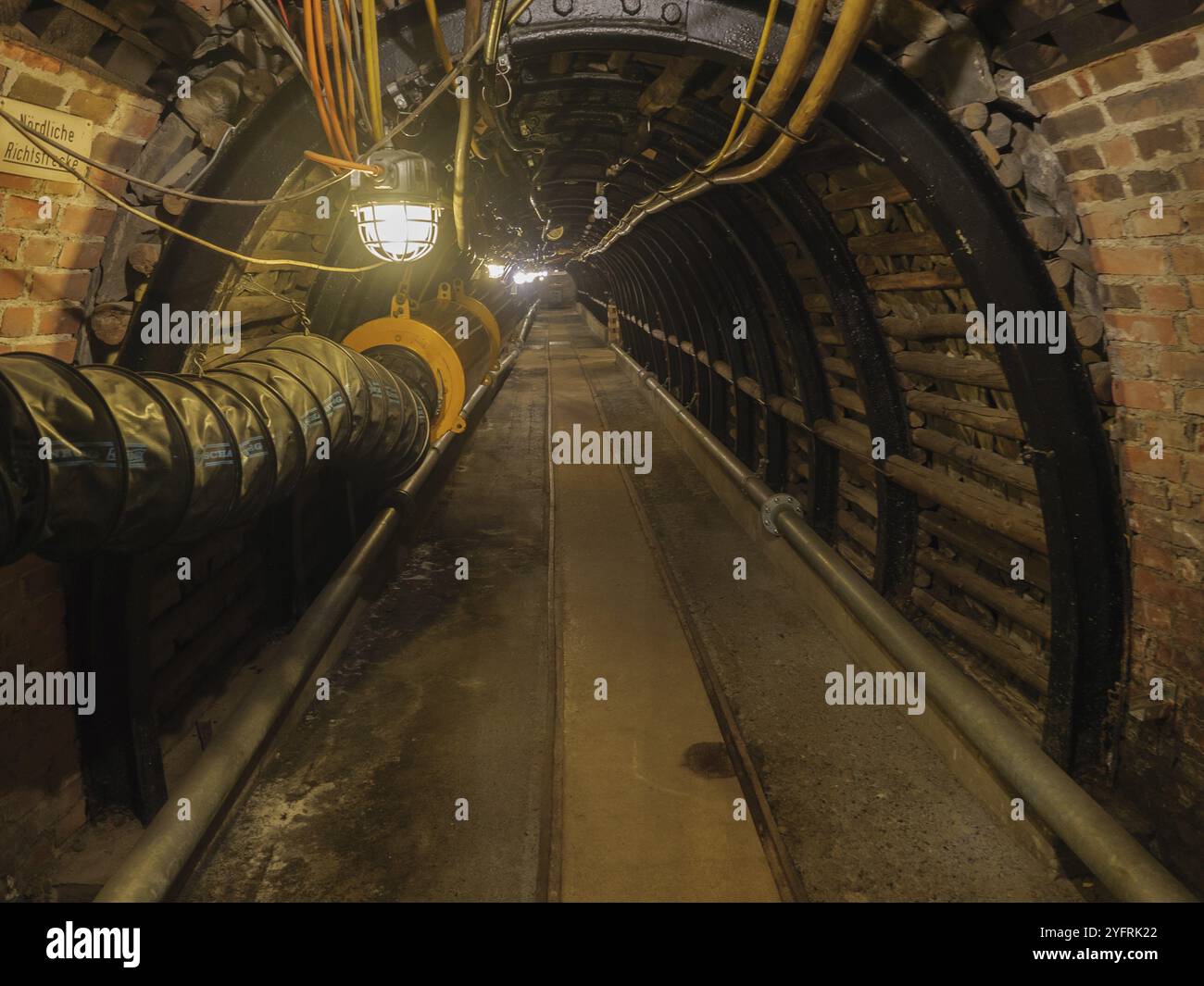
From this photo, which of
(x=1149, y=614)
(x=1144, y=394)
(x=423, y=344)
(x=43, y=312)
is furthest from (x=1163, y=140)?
(x=423, y=344)

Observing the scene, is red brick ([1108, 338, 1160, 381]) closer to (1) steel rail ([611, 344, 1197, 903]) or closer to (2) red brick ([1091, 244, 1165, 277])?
(2) red brick ([1091, 244, 1165, 277])

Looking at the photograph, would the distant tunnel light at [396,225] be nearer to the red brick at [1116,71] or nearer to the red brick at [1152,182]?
the red brick at [1116,71]

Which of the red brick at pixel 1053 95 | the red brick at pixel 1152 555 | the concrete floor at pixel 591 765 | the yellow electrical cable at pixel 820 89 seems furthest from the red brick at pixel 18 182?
the red brick at pixel 1152 555

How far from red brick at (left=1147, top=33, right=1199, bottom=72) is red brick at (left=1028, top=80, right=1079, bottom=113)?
0.30 metres

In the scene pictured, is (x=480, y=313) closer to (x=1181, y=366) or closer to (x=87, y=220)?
(x=87, y=220)

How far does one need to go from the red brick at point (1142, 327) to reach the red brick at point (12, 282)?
4077mm

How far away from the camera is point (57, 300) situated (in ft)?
10.4

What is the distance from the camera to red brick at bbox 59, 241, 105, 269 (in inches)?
124

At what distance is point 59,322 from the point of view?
323cm

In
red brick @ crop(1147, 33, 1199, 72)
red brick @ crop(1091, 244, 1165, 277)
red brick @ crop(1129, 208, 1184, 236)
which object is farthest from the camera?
red brick @ crop(1091, 244, 1165, 277)

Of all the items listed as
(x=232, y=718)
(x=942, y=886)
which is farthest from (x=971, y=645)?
(x=232, y=718)

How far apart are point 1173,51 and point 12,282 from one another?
13.1 feet

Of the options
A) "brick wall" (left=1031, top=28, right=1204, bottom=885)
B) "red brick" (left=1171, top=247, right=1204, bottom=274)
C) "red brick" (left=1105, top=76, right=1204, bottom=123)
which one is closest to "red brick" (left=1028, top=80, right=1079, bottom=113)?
"brick wall" (left=1031, top=28, right=1204, bottom=885)
